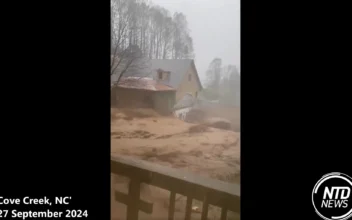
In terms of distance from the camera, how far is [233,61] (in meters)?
1.19

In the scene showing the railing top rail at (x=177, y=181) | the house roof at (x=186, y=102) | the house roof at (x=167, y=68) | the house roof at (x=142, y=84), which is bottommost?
the railing top rail at (x=177, y=181)

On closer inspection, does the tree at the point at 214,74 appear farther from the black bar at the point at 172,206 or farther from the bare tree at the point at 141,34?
the black bar at the point at 172,206

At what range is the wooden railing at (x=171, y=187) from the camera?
116 centimetres

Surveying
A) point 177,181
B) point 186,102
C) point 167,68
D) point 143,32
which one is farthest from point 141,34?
point 177,181

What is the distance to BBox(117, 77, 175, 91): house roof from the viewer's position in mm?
1166

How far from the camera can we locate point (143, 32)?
117 centimetres
